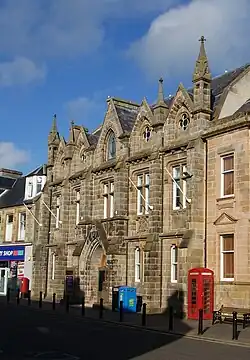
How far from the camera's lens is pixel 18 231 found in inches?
1747

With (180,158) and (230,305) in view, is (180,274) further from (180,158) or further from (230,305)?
(180,158)

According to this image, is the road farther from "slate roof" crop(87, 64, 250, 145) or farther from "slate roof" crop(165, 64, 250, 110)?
"slate roof" crop(165, 64, 250, 110)

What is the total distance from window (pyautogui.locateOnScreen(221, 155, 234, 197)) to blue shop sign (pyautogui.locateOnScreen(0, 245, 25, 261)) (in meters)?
21.8

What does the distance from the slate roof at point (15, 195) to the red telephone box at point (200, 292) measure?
23.3 m

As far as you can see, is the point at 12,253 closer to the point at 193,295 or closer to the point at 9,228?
the point at 9,228

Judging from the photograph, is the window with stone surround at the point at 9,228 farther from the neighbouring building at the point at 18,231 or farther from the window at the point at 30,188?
the window at the point at 30,188

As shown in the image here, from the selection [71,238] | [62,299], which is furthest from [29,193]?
[62,299]

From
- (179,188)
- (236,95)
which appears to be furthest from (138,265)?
(236,95)

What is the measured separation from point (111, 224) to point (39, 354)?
1863 centimetres

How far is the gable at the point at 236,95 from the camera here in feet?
91.7

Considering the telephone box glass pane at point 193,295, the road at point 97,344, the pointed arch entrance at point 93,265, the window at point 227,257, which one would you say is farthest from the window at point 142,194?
the road at point 97,344

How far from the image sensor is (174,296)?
27266mm

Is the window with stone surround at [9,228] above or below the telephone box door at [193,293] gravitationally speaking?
above

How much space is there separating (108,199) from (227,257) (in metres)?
10.8
